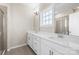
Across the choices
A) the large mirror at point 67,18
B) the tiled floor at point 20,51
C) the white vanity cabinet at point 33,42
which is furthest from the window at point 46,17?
the tiled floor at point 20,51

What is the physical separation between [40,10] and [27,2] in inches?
8.6

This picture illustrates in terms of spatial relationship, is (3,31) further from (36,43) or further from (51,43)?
(51,43)

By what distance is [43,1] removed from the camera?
129 cm

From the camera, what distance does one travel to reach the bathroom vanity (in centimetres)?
106

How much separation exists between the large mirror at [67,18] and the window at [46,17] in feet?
0.28

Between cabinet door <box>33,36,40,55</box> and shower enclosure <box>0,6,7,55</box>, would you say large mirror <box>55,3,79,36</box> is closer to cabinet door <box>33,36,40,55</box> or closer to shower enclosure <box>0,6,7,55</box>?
cabinet door <box>33,36,40,55</box>

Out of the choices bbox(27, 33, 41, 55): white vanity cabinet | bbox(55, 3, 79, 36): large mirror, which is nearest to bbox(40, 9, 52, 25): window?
bbox(55, 3, 79, 36): large mirror

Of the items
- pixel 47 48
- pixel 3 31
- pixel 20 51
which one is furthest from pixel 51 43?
pixel 3 31

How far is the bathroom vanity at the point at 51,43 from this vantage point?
106cm

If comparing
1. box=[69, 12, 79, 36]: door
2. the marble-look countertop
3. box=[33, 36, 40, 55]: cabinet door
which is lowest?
box=[33, 36, 40, 55]: cabinet door

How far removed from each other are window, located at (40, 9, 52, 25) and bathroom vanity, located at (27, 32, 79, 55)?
0.16 m

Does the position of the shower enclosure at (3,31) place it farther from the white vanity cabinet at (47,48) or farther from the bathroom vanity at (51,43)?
the white vanity cabinet at (47,48)

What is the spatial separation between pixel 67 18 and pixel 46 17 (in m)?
0.29

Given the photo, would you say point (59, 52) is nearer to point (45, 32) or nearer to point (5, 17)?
point (45, 32)
